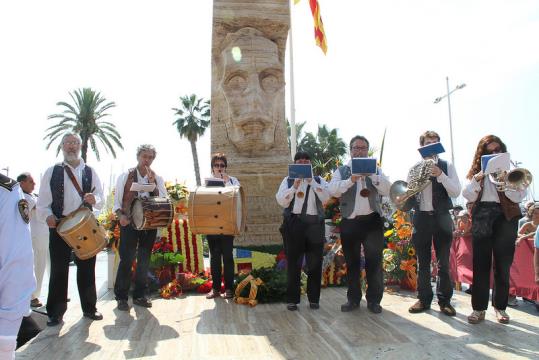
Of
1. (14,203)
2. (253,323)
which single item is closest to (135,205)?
(253,323)

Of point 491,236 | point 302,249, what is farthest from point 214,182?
point 491,236

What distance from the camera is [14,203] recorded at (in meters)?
1.75

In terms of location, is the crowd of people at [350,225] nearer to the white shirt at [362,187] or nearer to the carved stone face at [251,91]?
the white shirt at [362,187]

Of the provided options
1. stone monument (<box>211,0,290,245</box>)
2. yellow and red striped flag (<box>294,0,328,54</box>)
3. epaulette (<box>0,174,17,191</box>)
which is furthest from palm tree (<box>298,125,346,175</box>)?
epaulette (<box>0,174,17,191</box>)

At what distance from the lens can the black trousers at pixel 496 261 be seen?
13.7 feet

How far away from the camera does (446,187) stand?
436cm

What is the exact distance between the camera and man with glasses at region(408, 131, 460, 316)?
446 centimetres

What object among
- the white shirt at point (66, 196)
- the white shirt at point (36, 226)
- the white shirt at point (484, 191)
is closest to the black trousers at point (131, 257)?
the white shirt at point (66, 196)

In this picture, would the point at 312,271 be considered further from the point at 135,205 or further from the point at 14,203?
the point at 14,203

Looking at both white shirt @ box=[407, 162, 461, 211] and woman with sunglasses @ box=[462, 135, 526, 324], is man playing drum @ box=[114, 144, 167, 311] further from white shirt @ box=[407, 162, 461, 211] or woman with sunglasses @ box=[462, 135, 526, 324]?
woman with sunglasses @ box=[462, 135, 526, 324]

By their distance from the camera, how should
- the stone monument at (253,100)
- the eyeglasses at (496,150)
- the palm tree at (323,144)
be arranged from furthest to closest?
the palm tree at (323,144), the stone monument at (253,100), the eyeglasses at (496,150)

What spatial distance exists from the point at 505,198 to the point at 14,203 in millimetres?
3988

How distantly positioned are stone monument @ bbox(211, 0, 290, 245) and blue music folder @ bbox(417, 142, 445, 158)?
10.4 ft

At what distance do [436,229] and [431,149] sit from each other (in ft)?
2.66
